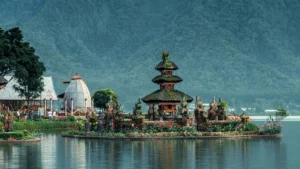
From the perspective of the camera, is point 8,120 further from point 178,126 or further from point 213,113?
point 213,113

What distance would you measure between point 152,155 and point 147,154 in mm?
901

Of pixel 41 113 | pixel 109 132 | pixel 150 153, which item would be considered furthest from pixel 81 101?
pixel 150 153

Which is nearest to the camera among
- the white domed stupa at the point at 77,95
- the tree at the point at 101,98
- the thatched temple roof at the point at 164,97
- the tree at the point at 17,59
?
the thatched temple roof at the point at 164,97

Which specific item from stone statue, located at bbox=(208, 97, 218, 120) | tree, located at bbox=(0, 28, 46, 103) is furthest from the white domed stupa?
stone statue, located at bbox=(208, 97, 218, 120)

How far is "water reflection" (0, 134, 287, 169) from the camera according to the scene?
47922 millimetres

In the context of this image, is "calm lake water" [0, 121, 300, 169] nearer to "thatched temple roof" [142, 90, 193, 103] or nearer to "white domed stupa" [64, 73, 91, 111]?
"thatched temple roof" [142, 90, 193, 103]

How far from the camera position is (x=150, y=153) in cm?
5566

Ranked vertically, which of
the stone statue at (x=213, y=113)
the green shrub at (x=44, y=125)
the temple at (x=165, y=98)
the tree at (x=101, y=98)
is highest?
the tree at (x=101, y=98)

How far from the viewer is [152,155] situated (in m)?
53.9

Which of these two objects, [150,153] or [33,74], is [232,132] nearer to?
[150,153]

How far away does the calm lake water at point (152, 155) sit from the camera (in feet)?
157

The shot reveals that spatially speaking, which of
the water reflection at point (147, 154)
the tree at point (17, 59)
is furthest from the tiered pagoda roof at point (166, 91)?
the water reflection at point (147, 154)

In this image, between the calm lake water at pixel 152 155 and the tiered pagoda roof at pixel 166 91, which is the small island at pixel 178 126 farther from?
the calm lake water at pixel 152 155

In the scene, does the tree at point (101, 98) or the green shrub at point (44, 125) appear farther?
the tree at point (101, 98)
